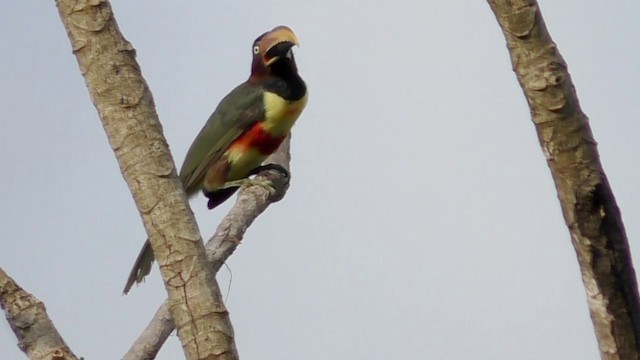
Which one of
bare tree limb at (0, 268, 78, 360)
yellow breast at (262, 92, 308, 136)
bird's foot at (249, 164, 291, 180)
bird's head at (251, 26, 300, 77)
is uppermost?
bird's head at (251, 26, 300, 77)

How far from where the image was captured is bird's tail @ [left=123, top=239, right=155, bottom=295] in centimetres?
591

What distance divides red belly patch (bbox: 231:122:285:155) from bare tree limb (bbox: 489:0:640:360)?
3831 mm

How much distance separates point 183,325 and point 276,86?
12.0 ft

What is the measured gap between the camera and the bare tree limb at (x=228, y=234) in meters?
4.28

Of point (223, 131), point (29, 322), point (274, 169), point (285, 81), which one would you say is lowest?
point (29, 322)

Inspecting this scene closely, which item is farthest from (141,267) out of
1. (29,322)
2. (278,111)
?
(29,322)

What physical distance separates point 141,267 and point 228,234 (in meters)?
0.84

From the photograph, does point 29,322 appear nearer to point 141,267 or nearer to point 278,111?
point 141,267

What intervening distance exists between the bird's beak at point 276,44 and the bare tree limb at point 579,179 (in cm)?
374

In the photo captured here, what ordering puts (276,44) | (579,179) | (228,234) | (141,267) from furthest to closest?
(276,44), (141,267), (228,234), (579,179)

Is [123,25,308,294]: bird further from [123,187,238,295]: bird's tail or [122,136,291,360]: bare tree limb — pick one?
[123,187,238,295]: bird's tail

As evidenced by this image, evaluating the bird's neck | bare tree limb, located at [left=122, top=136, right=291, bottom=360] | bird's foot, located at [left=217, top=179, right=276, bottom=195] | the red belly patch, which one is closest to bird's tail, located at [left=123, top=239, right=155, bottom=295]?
bare tree limb, located at [left=122, top=136, right=291, bottom=360]

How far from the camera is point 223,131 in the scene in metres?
6.60

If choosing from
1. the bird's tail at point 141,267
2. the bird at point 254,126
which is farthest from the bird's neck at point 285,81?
the bird's tail at point 141,267
